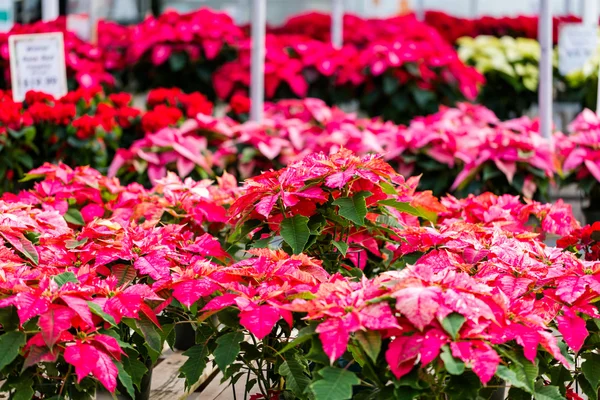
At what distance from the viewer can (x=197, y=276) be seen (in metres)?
1.82

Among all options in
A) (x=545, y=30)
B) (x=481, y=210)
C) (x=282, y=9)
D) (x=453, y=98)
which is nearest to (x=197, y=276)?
(x=481, y=210)

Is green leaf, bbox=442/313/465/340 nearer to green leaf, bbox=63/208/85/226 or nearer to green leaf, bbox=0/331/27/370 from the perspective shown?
green leaf, bbox=0/331/27/370

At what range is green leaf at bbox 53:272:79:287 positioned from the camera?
5.84ft

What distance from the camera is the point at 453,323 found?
4.86 feet

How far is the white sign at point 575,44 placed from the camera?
4.43 metres

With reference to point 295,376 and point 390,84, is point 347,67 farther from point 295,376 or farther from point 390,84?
point 295,376

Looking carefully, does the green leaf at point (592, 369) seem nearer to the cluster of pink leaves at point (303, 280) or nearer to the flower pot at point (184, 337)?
the cluster of pink leaves at point (303, 280)

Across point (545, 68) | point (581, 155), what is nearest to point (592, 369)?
point (581, 155)

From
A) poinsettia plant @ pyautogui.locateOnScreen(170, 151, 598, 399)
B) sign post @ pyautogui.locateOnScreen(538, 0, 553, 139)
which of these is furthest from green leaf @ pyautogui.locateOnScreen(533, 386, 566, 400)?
sign post @ pyautogui.locateOnScreen(538, 0, 553, 139)

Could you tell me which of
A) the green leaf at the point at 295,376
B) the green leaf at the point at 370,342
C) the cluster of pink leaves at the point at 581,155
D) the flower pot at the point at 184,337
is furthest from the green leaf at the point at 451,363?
the cluster of pink leaves at the point at 581,155

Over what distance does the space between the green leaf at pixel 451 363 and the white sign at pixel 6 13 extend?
9.02m

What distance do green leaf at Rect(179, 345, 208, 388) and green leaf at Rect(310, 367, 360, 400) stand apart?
1.24 feet

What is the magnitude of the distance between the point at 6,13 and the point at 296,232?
891cm

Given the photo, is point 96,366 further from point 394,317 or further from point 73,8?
point 73,8
